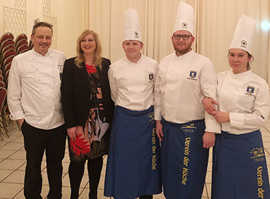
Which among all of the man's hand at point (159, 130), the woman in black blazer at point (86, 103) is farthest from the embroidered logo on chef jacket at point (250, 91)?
the woman in black blazer at point (86, 103)

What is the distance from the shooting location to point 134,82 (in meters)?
2.22

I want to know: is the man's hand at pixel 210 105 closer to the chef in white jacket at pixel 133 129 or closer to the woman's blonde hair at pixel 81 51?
the chef in white jacket at pixel 133 129

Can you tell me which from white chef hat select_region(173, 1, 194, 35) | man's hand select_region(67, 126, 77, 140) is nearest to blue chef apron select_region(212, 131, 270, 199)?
white chef hat select_region(173, 1, 194, 35)

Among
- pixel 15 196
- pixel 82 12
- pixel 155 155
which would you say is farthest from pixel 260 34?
pixel 15 196

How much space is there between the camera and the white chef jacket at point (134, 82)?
2215mm

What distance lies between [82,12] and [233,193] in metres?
6.30

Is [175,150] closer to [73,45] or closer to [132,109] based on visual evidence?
[132,109]

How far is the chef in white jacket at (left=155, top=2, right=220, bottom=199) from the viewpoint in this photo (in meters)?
2.08

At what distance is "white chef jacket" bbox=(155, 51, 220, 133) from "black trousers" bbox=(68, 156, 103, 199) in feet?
2.13

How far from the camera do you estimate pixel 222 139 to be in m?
1.97

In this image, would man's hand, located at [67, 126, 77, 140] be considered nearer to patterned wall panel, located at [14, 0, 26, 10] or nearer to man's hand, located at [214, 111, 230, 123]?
man's hand, located at [214, 111, 230, 123]

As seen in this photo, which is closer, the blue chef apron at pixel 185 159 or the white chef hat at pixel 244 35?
the white chef hat at pixel 244 35

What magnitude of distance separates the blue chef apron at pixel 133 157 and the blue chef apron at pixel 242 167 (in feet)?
1.63

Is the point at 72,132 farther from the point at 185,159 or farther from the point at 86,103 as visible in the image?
the point at 185,159
